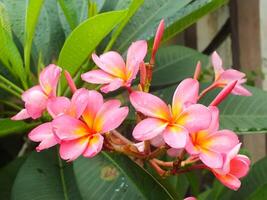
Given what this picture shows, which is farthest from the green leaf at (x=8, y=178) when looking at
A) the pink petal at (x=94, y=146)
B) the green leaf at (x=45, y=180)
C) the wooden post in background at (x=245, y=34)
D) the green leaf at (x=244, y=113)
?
the wooden post in background at (x=245, y=34)

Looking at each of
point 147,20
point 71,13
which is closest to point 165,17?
point 147,20

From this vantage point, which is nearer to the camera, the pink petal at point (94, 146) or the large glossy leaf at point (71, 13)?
the pink petal at point (94, 146)

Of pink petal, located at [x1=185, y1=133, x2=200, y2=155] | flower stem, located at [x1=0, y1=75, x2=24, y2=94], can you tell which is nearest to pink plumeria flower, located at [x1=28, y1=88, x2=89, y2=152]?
pink petal, located at [x1=185, y1=133, x2=200, y2=155]

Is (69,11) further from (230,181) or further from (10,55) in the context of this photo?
(230,181)

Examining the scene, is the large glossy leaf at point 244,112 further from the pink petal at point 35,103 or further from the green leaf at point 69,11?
the pink petal at point 35,103

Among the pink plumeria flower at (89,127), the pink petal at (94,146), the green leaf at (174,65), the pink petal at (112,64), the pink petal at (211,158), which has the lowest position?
the green leaf at (174,65)

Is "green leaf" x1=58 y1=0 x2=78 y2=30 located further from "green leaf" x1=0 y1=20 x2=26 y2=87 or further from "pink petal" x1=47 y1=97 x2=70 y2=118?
"pink petal" x1=47 y1=97 x2=70 y2=118
